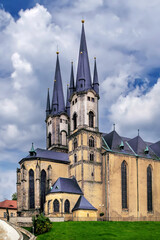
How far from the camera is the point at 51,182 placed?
81000mm

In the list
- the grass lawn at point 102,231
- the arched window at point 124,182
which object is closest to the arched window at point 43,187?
the grass lawn at point 102,231

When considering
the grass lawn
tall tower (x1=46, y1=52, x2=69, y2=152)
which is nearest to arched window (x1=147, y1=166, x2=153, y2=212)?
the grass lawn

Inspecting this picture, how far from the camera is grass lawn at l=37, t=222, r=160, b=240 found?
54.1 meters

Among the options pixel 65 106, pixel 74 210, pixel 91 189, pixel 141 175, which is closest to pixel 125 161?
pixel 141 175

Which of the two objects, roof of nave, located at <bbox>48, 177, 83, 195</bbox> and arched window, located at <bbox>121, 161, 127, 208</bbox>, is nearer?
roof of nave, located at <bbox>48, 177, 83, 195</bbox>

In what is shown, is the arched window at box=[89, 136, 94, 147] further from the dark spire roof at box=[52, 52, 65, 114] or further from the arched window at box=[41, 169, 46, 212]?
the dark spire roof at box=[52, 52, 65, 114]

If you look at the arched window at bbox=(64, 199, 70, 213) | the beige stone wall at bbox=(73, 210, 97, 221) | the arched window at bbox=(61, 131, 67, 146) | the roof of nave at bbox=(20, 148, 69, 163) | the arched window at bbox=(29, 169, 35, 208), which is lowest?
the beige stone wall at bbox=(73, 210, 97, 221)

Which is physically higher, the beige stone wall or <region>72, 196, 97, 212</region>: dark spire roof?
<region>72, 196, 97, 212</region>: dark spire roof

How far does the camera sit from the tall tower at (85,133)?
262 ft

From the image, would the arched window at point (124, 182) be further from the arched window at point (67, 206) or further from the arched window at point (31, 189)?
the arched window at point (31, 189)

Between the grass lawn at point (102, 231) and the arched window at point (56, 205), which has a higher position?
the arched window at point (56, 205)

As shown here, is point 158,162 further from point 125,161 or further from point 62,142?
point 62,142

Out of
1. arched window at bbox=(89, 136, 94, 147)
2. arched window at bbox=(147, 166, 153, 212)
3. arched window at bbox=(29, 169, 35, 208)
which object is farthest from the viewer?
arched window at bbox=(147, 166, 153, 212)

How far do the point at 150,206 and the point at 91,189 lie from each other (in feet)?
51.0
